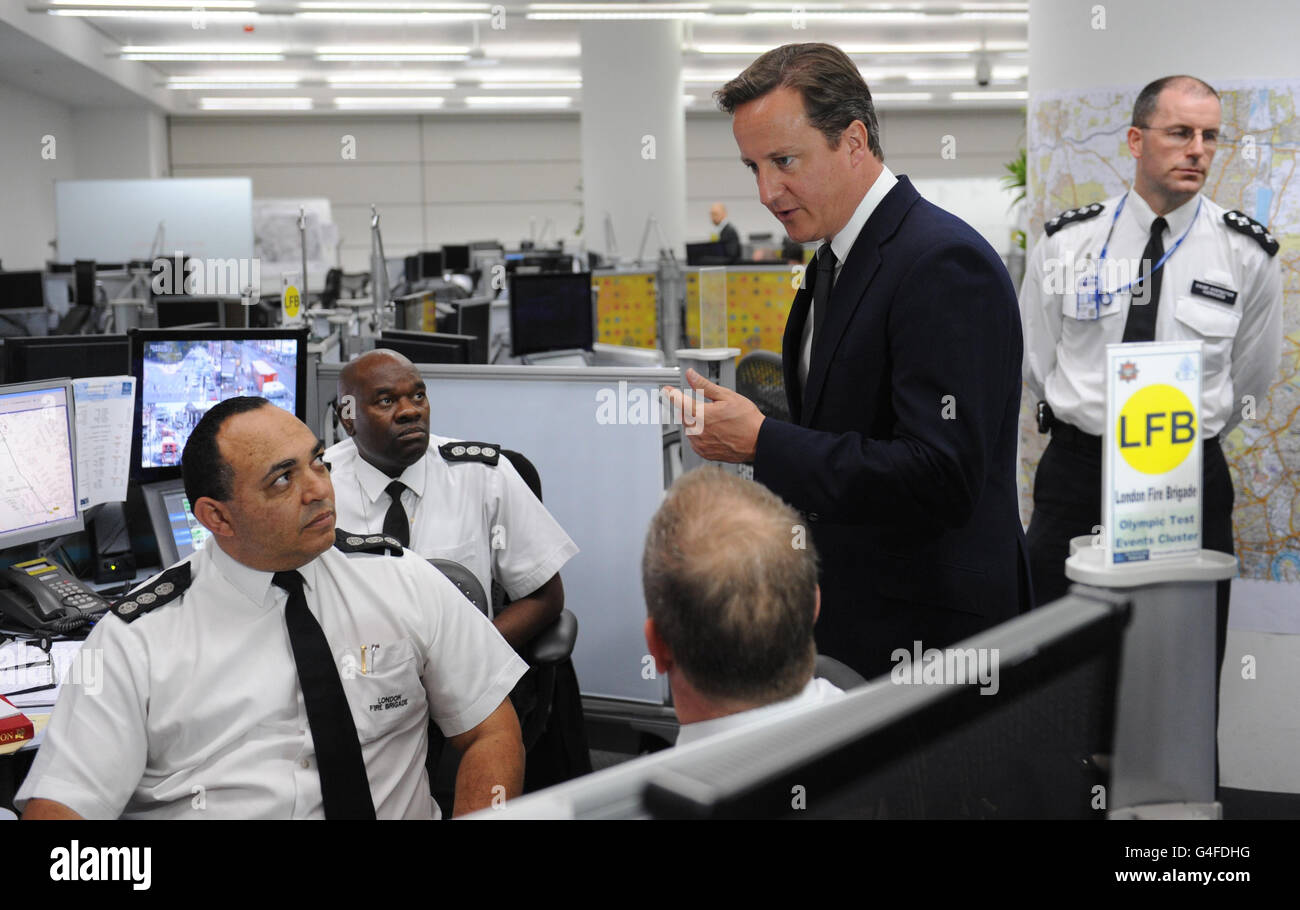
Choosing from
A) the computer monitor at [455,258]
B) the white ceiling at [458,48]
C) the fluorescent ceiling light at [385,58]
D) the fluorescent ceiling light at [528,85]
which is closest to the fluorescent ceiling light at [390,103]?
the white ceiling at [458,48]

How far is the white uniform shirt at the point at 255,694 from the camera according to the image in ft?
5.13

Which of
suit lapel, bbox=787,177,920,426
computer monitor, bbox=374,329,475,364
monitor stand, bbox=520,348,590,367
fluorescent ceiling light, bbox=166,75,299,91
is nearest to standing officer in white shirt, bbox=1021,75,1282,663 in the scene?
suit lapel, bbox=787,177,920,426

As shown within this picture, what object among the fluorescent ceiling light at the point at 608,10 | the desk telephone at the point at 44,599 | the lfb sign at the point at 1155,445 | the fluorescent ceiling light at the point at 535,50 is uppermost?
the fluorescent ceiling light at the point at 535,50

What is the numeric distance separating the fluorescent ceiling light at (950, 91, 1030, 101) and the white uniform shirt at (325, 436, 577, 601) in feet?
50.7

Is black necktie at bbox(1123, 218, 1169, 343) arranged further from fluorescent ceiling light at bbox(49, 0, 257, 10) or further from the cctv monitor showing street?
fluorescent ceiling light at bbox(49, 0, 257, 10)

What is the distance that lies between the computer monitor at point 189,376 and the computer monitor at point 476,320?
1794 mm

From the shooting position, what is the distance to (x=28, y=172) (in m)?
14.0

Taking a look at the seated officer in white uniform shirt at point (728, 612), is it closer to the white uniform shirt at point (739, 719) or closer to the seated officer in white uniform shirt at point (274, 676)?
the white uniform shirt at point (739, 719)

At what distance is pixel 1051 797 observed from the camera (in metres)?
0.74

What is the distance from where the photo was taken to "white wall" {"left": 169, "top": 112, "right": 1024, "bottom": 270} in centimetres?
1711
